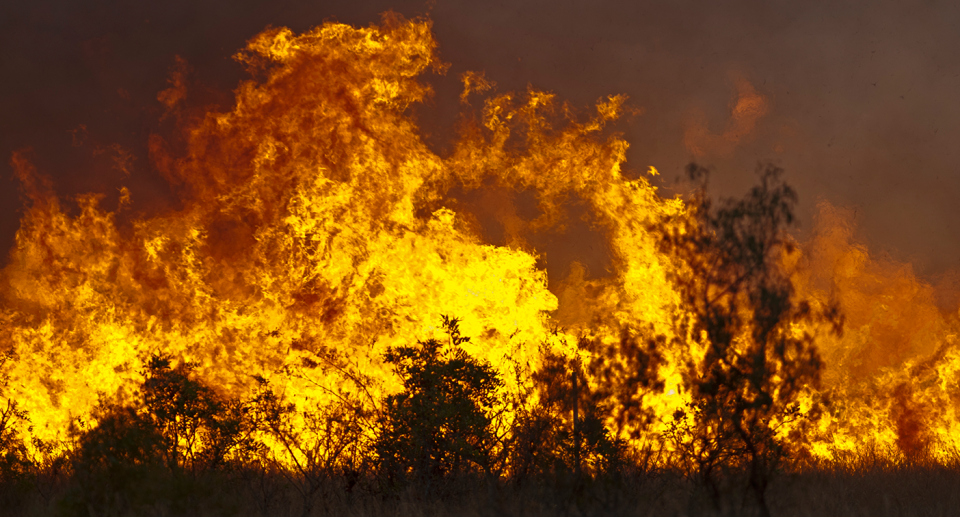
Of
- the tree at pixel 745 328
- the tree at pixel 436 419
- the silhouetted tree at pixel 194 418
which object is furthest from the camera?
the silhouetted tree at pixel 194 418

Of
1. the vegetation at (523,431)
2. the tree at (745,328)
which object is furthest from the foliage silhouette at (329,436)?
the tree at (745,328)

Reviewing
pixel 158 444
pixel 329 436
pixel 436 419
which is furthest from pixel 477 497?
pixel 158 444

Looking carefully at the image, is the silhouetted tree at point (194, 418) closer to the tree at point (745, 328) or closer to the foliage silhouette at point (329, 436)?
the foliage silhouette at point (329, 436)

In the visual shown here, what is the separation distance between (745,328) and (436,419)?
5.45 metres

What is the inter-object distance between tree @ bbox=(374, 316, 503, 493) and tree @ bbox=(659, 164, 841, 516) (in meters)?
3.90

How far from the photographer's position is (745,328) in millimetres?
Answer: 11094

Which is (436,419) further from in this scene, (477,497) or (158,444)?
(158,444)

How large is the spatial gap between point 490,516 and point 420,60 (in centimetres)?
1736

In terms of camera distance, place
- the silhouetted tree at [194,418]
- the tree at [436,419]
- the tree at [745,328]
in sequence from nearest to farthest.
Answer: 1. the tree at [745,328]
2. the tree at [436,419]
3. the silhouetted tree at [194,418]

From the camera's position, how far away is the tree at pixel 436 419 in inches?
533

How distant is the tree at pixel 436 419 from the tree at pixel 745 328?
154 inches

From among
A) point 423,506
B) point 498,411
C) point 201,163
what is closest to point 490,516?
point 423,506

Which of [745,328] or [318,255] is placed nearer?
[745,328]

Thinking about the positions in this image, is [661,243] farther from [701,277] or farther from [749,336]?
[749,336]
